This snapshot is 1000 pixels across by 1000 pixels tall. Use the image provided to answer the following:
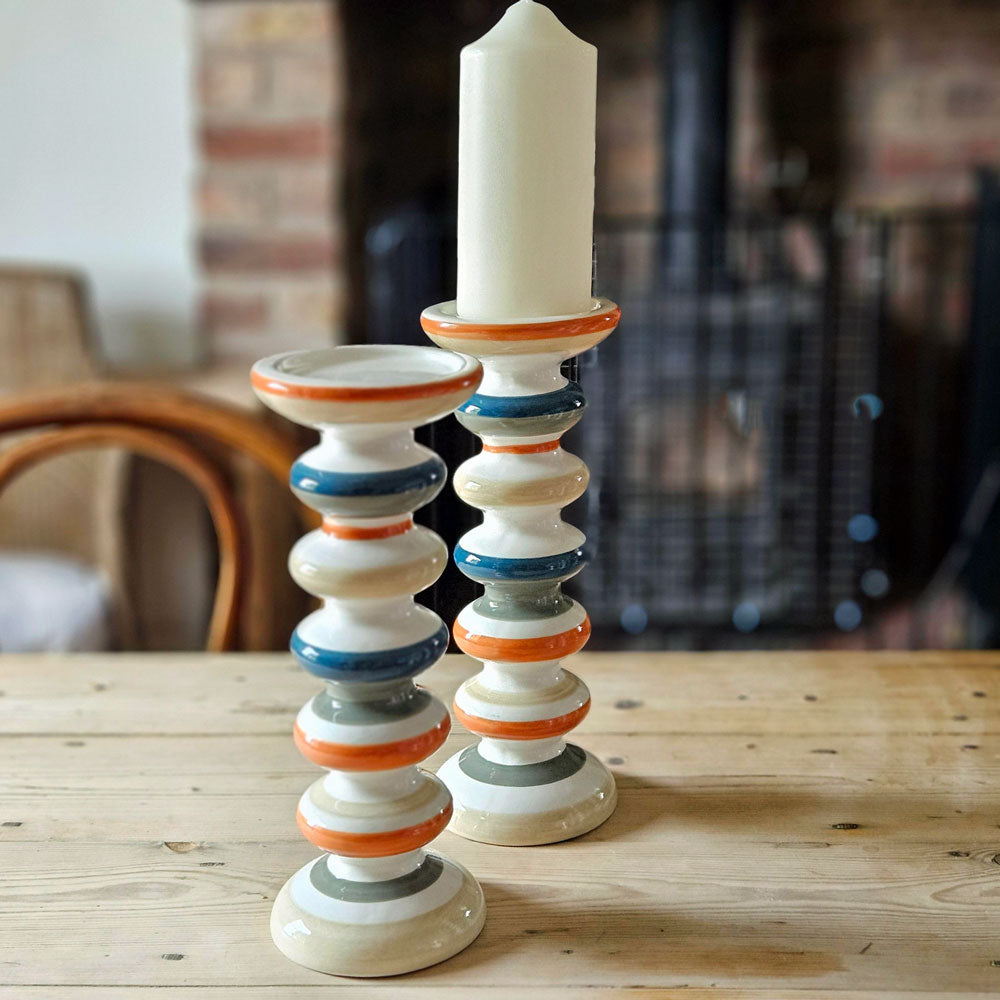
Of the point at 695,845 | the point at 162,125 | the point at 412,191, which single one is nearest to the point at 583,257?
the point at 695,845

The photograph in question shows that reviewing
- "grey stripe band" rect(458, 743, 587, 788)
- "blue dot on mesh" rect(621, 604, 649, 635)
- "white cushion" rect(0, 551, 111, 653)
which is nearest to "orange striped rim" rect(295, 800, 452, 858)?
"grey stripe band" rect(458, 743, 587, 788)

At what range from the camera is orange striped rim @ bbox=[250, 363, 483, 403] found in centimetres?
42

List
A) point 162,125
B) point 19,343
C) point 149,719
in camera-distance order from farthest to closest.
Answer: point 162,125 → point 19,343 → point 149,719

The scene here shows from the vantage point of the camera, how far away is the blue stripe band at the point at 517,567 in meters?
0.57

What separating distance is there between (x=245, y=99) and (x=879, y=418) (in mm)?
1113

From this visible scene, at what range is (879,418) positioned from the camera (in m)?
2.05

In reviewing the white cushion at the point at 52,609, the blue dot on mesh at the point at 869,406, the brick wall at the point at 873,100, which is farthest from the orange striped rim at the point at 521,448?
the brick wall at the point at 873,100

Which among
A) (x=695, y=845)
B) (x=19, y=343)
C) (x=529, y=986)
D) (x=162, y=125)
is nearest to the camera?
(x=529, y=986)

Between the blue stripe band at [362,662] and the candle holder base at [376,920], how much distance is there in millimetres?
88

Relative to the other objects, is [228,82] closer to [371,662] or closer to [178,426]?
[178,426]

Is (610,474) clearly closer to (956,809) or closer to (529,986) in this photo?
(956,809)

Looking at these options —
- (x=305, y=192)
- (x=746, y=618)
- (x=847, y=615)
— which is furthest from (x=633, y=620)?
(x=305, y=192)

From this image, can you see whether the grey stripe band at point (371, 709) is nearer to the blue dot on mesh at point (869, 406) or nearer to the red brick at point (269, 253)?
the red brick at point (269, 253)

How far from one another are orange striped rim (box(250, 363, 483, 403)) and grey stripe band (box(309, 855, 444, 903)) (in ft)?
0.63
